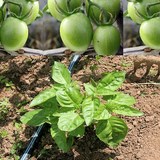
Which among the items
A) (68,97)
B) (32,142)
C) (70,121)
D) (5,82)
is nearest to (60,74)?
(68,97)

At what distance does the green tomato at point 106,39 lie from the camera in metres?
1.22

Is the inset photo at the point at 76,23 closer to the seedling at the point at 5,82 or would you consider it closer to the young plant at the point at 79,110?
the young plant at the point at 79,110

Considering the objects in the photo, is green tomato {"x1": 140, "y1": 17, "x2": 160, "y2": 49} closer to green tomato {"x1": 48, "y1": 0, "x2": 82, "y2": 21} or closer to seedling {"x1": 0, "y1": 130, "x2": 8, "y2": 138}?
green tomato {"x1": 48, "y1": 0, "x2": 82, "y2": 21}

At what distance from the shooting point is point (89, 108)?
1720 mm

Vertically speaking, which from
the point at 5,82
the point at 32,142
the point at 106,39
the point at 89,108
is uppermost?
the point at 106,39

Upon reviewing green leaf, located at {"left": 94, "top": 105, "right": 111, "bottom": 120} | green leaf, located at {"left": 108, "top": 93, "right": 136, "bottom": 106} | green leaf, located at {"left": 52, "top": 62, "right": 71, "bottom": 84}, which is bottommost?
green leaf, located at {"left": 94, "top": 105, "right": 111, "bottom": 120}

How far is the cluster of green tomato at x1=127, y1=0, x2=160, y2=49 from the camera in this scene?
1170 mm

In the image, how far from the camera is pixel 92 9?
1216 mm

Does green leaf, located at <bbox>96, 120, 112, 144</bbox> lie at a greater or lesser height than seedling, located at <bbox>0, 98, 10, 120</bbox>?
greater

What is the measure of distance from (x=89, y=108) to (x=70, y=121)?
0.08 meters

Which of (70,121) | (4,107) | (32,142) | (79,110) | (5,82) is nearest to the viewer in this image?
(70,121)

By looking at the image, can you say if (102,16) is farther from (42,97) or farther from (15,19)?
(42,97)

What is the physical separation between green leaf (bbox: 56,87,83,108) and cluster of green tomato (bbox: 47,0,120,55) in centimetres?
53

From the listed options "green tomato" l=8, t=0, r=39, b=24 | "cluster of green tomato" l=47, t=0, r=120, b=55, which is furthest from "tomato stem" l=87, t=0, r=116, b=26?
"green tomato" l=8, t=0, r=39, b=24
